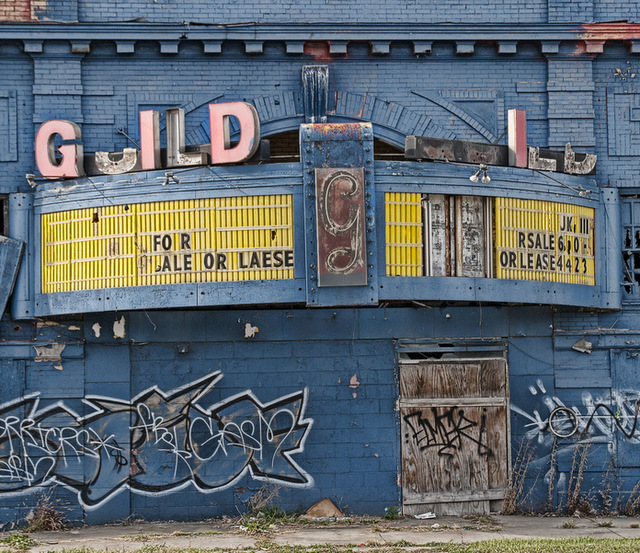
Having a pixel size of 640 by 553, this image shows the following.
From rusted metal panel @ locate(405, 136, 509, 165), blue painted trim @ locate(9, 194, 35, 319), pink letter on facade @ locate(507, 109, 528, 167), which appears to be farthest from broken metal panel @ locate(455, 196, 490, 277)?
blue painted trim @ locate(9, 194, 35, 319)

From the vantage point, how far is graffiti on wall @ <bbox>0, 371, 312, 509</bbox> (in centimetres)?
1491

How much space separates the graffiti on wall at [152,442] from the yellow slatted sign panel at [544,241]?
357 cm

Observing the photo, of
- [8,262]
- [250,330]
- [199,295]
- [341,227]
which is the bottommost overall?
[250,330]

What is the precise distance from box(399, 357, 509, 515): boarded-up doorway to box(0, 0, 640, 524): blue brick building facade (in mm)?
33

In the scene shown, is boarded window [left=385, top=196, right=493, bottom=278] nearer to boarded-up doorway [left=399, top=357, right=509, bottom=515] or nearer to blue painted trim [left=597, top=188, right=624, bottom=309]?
boarded-up doorway [left=399, top=357, right=509, bottom=515]

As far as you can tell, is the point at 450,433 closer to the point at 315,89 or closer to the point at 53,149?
the point at 315,89

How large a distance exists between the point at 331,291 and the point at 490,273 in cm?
233

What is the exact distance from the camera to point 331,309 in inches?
601

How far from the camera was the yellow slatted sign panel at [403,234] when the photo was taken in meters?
14.0

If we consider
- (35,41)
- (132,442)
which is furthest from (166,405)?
(35,41)

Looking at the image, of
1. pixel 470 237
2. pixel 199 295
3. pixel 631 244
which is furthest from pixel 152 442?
pixel 631 244

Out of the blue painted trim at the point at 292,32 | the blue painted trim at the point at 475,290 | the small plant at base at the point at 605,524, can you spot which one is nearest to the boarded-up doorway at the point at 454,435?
the blue painted trim at the point at 475,290

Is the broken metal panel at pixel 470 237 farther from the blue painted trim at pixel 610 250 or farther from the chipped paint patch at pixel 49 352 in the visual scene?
the chipped paint patch at pixel 49 352

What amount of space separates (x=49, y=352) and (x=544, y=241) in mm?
7199
